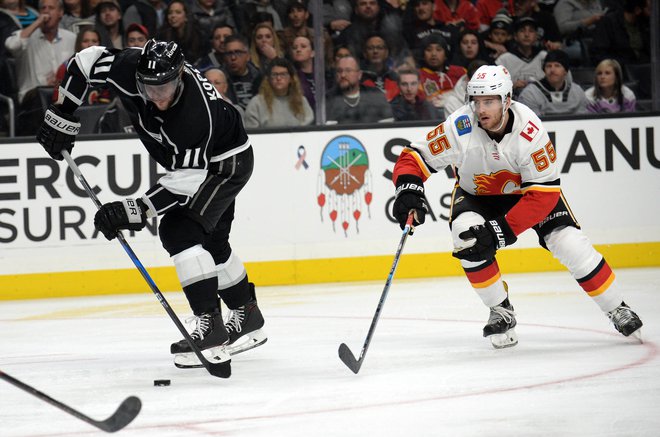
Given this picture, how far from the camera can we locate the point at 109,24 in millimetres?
6762

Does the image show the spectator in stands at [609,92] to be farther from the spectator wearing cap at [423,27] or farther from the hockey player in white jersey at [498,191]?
the hockey player in white jersey at [498,191]

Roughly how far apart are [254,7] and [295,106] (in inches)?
26.1

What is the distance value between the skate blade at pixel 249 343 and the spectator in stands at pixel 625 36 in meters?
3.83

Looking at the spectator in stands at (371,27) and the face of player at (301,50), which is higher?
the spectator in stands at (371,27)

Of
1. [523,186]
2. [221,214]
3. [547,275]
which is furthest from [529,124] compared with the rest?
[547,275]

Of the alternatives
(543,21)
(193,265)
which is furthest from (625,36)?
(193,265)

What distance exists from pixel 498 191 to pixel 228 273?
111 cm

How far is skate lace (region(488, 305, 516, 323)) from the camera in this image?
436 centimetres

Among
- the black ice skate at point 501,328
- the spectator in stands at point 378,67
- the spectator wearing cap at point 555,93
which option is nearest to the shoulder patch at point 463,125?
the black ice skate at point 501,328

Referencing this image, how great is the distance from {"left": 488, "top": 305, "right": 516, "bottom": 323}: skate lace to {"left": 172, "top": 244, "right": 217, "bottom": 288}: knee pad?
117 cm

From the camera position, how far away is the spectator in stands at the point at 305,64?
6.96m

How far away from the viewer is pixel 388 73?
7.12 metres

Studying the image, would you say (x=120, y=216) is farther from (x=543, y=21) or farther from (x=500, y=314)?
Result: (x=543, y=21)

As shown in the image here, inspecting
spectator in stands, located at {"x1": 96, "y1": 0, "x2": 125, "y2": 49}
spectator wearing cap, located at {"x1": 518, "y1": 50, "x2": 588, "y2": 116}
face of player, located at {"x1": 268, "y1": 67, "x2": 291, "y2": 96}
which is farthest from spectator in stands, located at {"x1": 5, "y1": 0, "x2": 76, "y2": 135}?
spectator wearing cap, located at {"x1": 518, "y1": 50, "x2": 588, "y2": 116}
